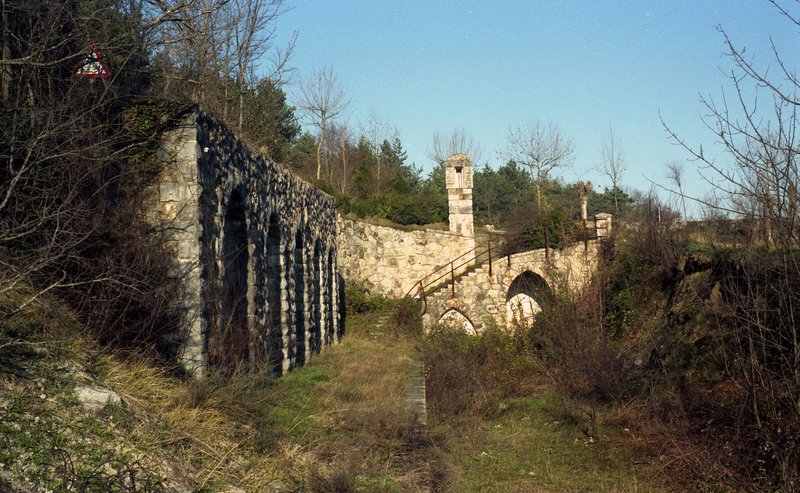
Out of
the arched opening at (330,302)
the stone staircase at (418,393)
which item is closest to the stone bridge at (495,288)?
the arched opening at (330,302)

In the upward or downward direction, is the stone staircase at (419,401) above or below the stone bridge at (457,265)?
below

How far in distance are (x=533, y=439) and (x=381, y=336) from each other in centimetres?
918

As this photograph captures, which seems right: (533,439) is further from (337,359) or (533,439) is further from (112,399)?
(112,399)

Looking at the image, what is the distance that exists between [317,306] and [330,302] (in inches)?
86.2

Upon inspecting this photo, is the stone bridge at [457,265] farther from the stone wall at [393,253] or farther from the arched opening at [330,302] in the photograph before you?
the arched opening at [330,302]

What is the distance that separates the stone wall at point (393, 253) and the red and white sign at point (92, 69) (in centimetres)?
1720

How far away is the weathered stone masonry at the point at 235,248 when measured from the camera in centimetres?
859

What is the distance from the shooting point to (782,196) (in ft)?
25.3

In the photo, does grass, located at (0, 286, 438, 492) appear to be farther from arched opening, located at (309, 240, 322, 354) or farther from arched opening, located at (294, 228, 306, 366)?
arched opening, located at (309, 240, 322, 354)

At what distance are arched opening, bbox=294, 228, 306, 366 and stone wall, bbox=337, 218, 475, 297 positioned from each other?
10.0m

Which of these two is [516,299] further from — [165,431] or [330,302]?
[165,431]

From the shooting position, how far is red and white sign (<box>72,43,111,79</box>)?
8.16 metres

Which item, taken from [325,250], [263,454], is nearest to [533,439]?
[263,454]

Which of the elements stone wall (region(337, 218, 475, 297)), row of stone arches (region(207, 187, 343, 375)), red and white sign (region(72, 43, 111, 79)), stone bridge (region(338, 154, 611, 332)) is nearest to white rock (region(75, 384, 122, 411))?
row of stone arches (region(207, 187, 343, 375))
